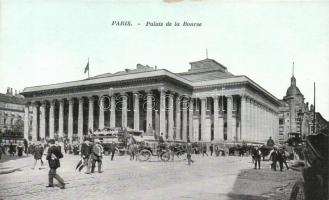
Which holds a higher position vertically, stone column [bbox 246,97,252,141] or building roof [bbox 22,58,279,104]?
building roof [bbox 22,58,279,104]

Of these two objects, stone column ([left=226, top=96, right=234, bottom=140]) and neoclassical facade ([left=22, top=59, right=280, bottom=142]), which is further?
stone column ([left=226, top=96, right=234, bottom=140])

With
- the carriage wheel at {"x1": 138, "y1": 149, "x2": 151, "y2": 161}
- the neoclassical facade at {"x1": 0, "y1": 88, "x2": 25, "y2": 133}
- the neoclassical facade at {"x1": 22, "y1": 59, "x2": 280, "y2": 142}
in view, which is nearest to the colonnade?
the neoclassical facade at {"x1": 22, "y1": 59, "x2": 280, "y2": 142}

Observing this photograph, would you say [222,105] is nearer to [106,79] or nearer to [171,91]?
[171,91]

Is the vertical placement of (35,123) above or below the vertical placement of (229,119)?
below

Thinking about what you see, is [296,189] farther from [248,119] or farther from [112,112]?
[112,112]

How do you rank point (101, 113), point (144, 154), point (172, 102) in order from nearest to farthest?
point (144, 154), point (172, 102), point (101, 113)

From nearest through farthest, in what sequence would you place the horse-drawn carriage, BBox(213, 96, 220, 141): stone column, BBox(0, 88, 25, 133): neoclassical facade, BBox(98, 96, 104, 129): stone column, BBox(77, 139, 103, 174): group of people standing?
the horse-drawn carriage, BBox(77, 139, 103, 174): group of people standing, BBox(98, 96, 104, 129): stone column, BBox(213, 96, 220, 141): stone column, BBox(0, 88, 25, 133): neoclassical facade

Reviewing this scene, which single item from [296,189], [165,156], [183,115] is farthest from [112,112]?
[296,189]

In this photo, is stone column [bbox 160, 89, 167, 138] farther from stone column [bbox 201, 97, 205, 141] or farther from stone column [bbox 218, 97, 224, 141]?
stone column [bbox 218, 97, 224, 141]

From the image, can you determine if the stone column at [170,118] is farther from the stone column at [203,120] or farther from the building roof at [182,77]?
the stone column at [203,120]
